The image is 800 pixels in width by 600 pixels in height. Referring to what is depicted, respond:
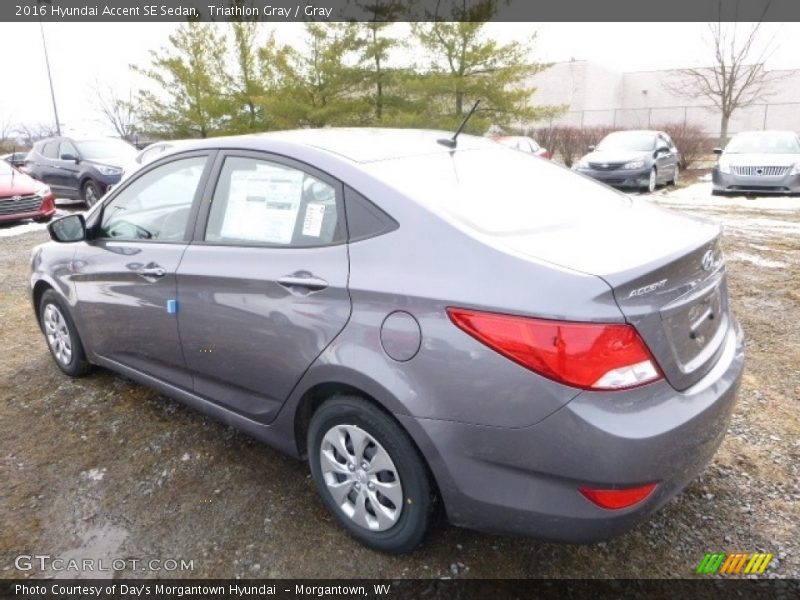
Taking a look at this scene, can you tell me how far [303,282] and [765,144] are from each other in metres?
14.0

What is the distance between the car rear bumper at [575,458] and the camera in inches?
70.9

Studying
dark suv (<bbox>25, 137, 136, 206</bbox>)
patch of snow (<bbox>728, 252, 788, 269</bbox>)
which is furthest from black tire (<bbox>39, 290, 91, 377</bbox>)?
dark suv (<bbox>25, 137, 136, 206</bbox>)

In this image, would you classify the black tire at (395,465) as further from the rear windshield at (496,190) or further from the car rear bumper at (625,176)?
the car rear bumper at (625,176)

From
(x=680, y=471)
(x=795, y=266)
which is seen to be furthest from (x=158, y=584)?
(x=795, y=266)

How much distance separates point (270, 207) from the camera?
2.63m

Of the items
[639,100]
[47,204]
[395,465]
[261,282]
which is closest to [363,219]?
[261,282]

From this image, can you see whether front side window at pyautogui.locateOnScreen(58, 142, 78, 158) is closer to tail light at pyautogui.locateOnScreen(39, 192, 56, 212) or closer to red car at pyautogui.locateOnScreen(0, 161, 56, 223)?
red car at pyautogui.locateOnScreen(0, 161, 56, 223)

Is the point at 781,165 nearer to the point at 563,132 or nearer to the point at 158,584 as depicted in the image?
the point at 563,132

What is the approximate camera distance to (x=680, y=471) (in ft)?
6.42

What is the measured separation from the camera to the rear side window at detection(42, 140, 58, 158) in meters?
13.2

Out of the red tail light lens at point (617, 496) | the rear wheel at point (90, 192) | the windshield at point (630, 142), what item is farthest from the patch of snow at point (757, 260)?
the rear wheel at point (90, 192)

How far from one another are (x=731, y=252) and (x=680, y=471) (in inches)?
234

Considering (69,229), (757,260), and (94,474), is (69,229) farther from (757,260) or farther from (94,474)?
(757,260)

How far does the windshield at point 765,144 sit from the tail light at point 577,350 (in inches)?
525
